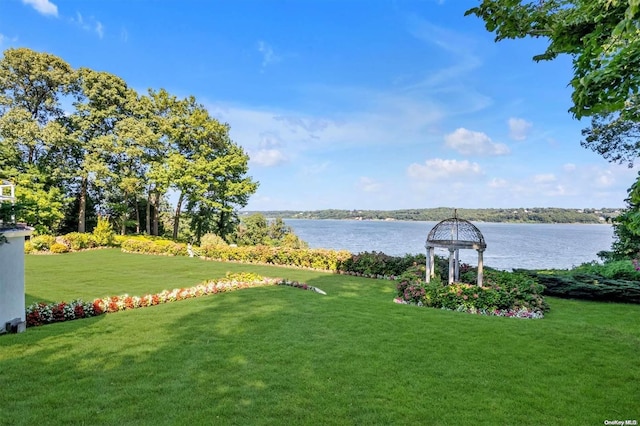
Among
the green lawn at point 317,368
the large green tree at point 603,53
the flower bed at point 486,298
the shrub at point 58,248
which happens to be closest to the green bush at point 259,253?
the shrub at point 58,248

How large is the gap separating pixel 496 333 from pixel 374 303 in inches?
110

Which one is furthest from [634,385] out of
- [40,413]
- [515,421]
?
[40,413]

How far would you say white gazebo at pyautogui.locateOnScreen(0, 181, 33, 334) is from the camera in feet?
18.8

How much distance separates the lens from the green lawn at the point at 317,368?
3525 mm

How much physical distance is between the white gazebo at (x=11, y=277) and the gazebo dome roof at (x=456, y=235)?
9.01 meters

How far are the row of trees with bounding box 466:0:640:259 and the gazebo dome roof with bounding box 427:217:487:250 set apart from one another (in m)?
6.08

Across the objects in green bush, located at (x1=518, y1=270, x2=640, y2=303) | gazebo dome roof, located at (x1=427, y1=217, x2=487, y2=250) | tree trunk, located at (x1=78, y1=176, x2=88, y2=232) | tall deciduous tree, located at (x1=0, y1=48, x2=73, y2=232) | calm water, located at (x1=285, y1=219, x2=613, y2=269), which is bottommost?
calm water, located at (x1=285, y1=219, x2=613, y2=269)

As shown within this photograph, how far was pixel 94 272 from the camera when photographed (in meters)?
13.7

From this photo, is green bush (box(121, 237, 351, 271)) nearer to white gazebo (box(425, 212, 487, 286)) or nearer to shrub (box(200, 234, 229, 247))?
shrub (box(200, 234, 229, 247))

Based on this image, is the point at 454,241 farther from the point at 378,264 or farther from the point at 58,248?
the point at 58,248

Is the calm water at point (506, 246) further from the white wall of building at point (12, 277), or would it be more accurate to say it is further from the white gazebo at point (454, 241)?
the white wall of building at point (12, 277)

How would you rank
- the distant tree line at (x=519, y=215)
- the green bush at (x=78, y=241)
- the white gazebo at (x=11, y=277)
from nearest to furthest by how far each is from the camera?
the white gazebo at (x=11, y=277)
the green bush at (x=78, y=241)
the distant tree line at (x=519, y=215)

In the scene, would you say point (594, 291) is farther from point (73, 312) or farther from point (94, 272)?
point (94, 272)

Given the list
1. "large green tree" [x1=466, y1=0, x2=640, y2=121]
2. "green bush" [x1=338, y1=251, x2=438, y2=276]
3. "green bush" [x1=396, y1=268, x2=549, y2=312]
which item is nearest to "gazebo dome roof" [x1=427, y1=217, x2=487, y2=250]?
"green bush" [x1=396, y1=268, x2=549, y2=312]
